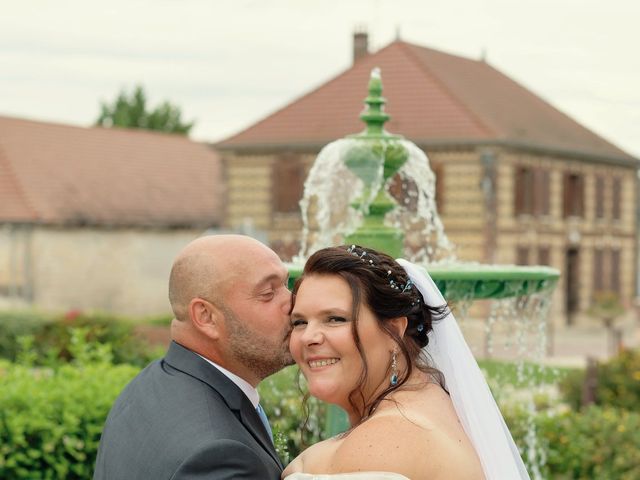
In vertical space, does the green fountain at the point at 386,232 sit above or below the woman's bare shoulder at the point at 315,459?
above

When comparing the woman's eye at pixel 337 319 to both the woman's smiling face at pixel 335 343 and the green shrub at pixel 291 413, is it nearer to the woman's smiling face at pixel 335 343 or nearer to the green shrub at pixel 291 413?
the woman's smiling face at pixel 335 343

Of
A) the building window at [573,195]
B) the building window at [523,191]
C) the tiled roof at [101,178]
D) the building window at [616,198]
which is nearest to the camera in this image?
the building window at [523,191]

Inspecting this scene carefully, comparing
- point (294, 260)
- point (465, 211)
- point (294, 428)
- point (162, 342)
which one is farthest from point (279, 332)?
point (465, 211)

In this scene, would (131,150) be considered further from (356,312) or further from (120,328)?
(356,312)

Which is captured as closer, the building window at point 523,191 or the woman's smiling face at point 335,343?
the woman's smiling face at point 335,343

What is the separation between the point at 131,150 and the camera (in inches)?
1526

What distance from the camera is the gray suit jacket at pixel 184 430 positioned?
3.29m

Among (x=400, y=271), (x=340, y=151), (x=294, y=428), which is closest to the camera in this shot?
(x=400, y=271)

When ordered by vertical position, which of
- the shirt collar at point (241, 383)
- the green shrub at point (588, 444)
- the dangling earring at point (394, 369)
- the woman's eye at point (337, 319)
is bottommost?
the green shrub at point (588, 444)

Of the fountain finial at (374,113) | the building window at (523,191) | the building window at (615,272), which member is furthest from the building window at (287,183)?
the fountain finial at (374,113)

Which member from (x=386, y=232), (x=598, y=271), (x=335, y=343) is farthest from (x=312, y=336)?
(x=598, y=271)

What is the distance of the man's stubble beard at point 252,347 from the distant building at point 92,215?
2906cm

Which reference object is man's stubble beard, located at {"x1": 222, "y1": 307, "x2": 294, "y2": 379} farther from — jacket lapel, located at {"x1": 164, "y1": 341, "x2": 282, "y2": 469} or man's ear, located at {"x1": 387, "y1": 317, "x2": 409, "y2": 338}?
man's ear, located at {"x1": 387, "y1": 317, "x2": 409, "y2": 338}

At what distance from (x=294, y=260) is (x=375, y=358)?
409 centimetres
